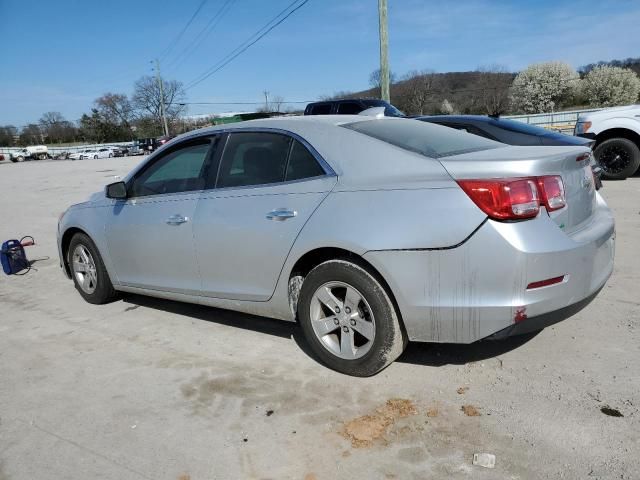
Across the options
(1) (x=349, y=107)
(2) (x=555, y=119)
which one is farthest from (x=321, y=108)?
(2) (x=555, y=119)

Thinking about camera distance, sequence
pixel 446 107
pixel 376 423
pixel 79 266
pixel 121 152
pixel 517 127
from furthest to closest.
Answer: pixel 121 152 → pixel 446 107 → pixel 517 127 → pixel 79 266 → pixel 376 423

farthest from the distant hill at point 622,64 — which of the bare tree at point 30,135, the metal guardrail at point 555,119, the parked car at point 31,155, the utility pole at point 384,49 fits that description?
the bare tree at point 30,135

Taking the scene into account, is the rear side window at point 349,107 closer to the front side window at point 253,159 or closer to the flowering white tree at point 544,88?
the front side window at point 253,159

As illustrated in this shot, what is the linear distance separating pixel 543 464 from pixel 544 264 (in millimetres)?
960

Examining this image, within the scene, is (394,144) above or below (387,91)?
below

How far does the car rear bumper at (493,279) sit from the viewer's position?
2670 mm

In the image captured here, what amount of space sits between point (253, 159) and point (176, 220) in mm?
827

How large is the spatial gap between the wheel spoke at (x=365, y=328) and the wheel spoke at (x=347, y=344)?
0.26ft

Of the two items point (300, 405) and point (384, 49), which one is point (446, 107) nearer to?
point (384, 49)

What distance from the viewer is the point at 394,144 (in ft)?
10.4

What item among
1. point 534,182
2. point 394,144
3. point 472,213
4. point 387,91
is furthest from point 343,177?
point 387,91

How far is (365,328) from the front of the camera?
10.4 ft

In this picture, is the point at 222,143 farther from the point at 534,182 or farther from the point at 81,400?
the point at 534,182

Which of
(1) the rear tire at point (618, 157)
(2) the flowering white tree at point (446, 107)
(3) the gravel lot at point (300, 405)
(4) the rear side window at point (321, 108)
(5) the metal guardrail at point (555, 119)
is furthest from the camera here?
(2) the flowering white tree at point (446, 107)
